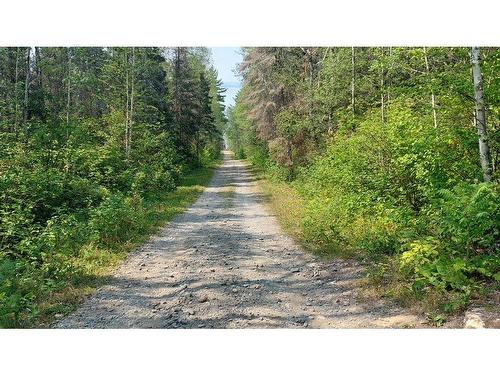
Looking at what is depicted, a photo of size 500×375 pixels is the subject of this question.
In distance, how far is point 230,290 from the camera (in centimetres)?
632

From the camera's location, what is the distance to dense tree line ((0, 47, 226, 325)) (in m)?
7.06

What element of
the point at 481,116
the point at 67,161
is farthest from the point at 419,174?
the point at 67,161

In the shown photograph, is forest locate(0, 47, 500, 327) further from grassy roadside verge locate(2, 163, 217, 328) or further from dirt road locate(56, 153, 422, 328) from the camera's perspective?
dirt road locate(56, 153, 422, 328)

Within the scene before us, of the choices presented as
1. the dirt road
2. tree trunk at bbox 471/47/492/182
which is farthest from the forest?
the dirt road

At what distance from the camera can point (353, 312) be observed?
5.57m

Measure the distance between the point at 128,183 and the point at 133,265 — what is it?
6.55 metres

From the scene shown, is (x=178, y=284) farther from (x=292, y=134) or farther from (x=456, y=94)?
(x=292, y=134)

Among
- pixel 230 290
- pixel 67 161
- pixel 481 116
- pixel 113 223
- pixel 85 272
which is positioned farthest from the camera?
pixel 67 161

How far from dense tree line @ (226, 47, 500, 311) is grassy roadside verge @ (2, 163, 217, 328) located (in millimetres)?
3749

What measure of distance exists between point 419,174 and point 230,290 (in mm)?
3521

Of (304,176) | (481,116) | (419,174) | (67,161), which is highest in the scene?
(481,116)

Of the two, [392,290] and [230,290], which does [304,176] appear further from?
[392,290]
